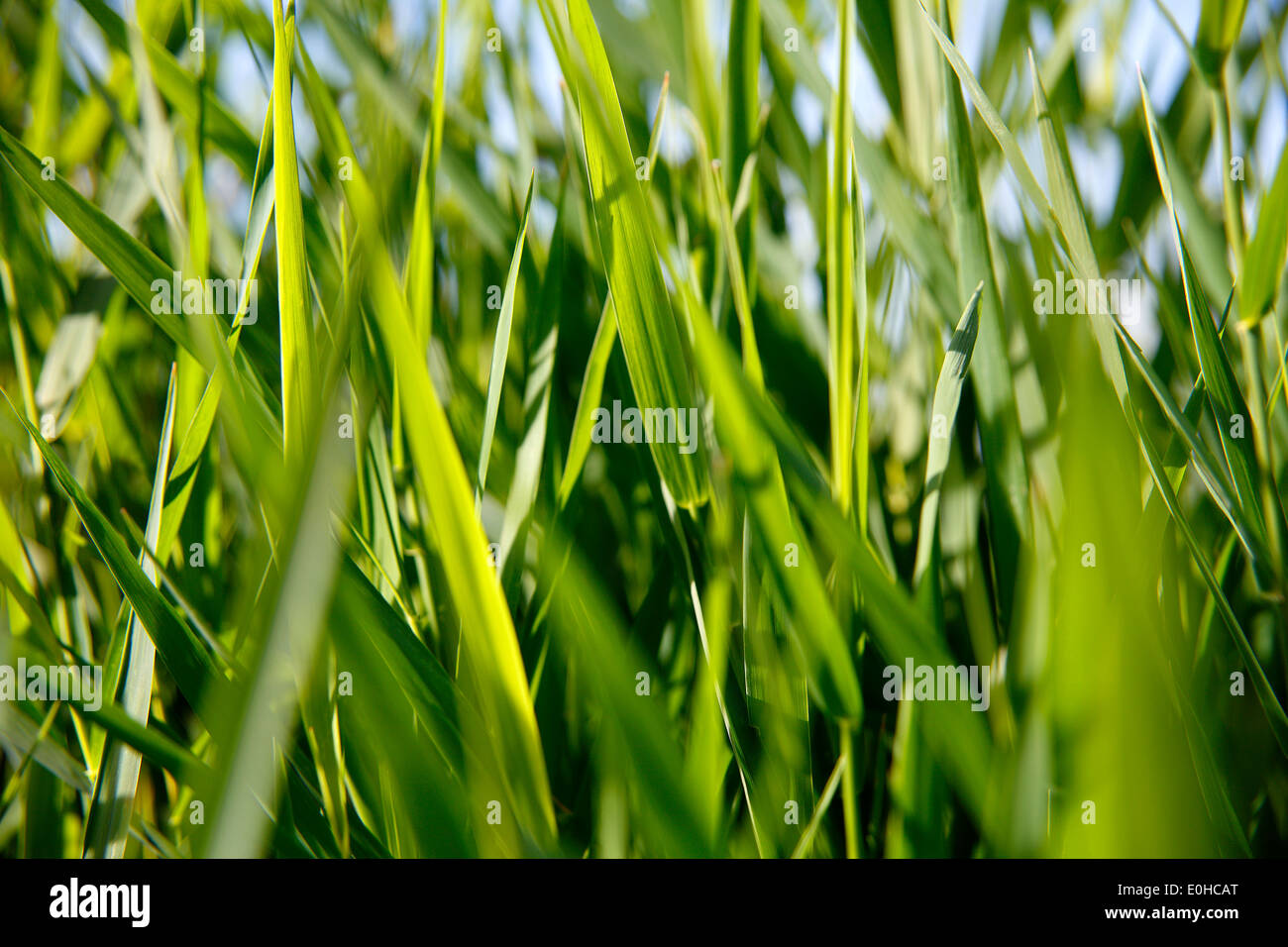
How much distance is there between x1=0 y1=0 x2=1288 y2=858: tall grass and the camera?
0.55 ft

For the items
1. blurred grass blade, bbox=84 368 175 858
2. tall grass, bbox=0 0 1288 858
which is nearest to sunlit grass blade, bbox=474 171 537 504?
tall grass, bbox=0 0 1288 858

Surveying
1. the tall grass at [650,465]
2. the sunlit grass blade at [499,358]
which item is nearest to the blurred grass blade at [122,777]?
the tall grass at [650,465]

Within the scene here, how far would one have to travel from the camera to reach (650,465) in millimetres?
265

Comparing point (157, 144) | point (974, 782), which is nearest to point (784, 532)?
point (974, 782)

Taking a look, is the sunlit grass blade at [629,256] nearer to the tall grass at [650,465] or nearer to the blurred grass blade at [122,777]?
the tall grass at [650,465]

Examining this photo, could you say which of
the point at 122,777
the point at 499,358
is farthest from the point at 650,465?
the point at 122,777

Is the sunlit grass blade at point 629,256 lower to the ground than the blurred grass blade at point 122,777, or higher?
higher

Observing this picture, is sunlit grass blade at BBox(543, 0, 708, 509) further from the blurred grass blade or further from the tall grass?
the blurred grass blade

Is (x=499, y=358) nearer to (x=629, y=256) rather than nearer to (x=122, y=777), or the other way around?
(x=629, y=256)

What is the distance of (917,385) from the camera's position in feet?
1.07

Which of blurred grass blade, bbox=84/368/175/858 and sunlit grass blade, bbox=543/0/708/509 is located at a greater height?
sunlit grass blade, bbox=543/0/708/509

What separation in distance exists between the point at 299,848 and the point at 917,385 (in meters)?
0.33

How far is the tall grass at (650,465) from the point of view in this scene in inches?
6.6
